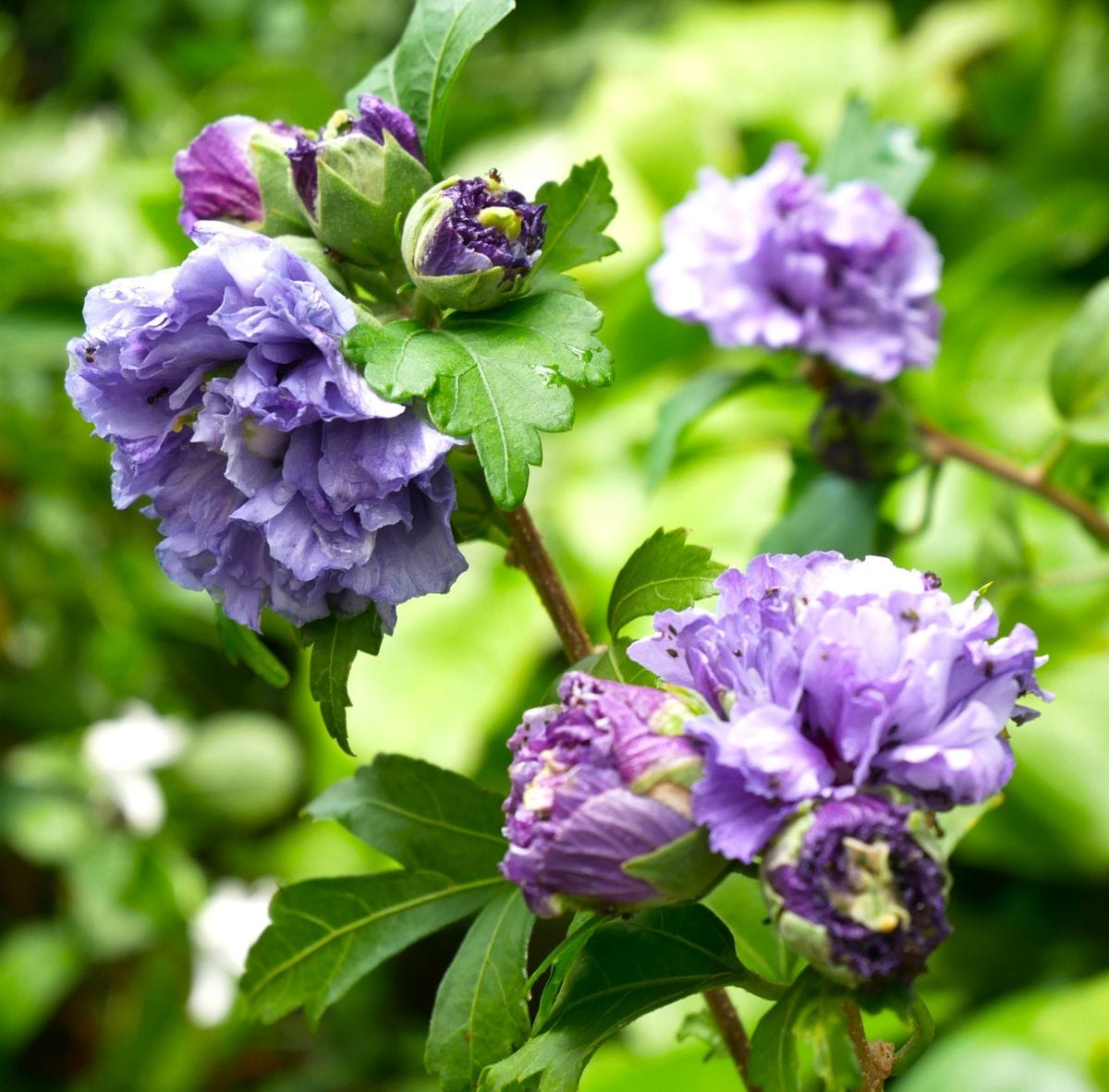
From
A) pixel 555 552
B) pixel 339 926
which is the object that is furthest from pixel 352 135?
pixel 555 552

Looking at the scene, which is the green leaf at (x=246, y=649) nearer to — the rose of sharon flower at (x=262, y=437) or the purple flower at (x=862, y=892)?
the rose of sharon flower at (x=262, y=437)

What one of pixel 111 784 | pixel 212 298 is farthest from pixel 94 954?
pixel 212 298

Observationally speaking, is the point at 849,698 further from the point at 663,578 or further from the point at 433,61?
the point at 433,61

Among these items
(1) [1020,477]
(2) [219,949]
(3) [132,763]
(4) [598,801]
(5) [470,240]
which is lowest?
(2) [219,949]

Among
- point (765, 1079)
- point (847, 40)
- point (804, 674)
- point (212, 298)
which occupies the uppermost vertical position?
point (212, 298)

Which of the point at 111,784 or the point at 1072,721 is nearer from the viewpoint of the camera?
the point at 1072,721

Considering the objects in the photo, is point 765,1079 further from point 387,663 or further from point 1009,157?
point 1009,157
